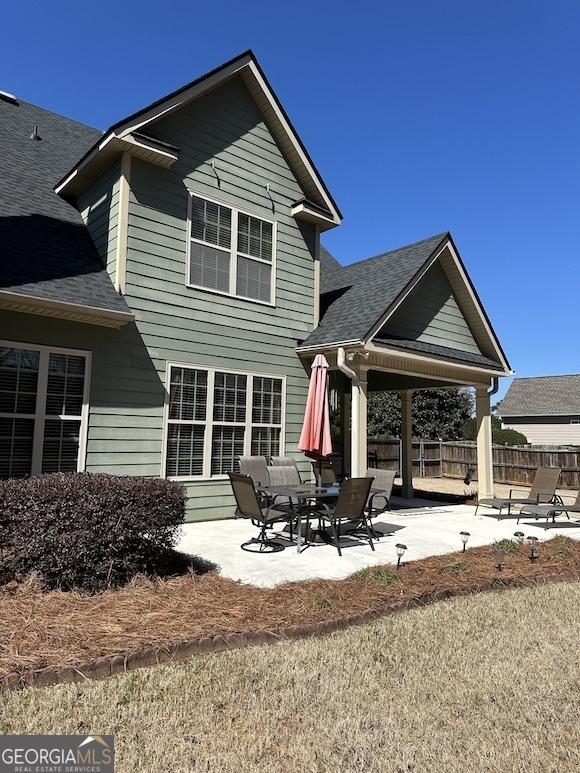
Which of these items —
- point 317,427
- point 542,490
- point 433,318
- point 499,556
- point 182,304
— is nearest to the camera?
point 499,556

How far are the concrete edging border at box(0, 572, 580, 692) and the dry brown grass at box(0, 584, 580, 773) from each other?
10cm

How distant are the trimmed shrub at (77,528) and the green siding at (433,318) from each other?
7.30 meters

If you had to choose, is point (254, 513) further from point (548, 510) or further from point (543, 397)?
point (543, 397)

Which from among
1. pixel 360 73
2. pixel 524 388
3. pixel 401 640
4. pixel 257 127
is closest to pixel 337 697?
pixel 401 640

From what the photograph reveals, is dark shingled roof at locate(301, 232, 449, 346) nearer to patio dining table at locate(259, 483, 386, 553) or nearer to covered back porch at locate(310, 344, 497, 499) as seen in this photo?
covered back porch at locate(310, 344, 497, 499)

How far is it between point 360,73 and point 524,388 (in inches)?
1402

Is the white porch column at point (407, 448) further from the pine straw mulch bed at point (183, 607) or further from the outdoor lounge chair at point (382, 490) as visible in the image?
the pine straw mulch bed at point (183, 607)

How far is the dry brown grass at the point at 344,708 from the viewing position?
8.43 ft

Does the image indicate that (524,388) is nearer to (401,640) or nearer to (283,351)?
(283,351)

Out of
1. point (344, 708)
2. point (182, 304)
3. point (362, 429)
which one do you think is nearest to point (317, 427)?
point (362, 429)

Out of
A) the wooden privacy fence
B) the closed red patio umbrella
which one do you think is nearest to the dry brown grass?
the closed red patio umbrella

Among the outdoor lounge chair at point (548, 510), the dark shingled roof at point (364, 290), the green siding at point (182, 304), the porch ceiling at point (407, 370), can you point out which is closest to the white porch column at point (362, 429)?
the porch ceiling at point (407, 370)

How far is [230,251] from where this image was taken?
1012cm

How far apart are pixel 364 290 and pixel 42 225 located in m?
6.62
